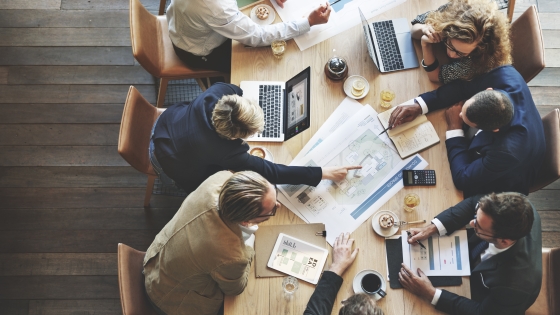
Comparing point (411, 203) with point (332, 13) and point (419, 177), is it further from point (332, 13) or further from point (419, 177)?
point (332, 13)

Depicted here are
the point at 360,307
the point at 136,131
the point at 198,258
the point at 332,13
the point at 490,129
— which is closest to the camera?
the point at 360,307

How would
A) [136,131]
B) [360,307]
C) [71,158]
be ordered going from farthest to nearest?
[71,158], [136,131], [360,307]

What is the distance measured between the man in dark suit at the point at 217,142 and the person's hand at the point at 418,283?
516 mm

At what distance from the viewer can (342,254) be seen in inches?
82.5

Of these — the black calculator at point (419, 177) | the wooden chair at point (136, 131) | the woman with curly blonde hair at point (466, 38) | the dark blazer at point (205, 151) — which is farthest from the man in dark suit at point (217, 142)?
the woman with curly blonde hair at point (466, 38)

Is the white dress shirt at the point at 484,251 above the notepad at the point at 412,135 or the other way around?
the other way around

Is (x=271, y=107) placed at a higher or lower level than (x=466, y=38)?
lower

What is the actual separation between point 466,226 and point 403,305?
0.47 m

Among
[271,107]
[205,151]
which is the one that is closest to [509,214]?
[271,107]

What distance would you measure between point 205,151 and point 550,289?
5.66 feet

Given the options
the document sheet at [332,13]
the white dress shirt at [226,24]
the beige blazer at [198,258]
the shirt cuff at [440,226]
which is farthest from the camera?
the document sheet at [332,13]

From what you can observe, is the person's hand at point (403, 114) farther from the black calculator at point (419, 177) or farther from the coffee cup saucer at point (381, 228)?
the coffee cup saucer at point (381, 228)

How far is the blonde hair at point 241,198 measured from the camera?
72.4 inches

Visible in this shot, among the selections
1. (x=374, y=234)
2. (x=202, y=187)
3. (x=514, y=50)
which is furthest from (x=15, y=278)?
(x=514, y=50)
